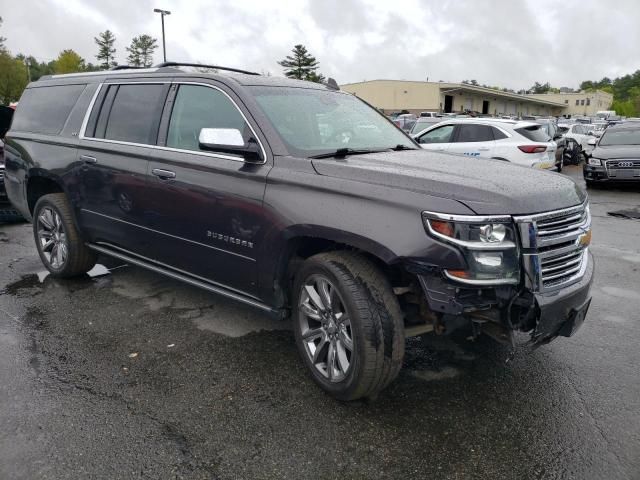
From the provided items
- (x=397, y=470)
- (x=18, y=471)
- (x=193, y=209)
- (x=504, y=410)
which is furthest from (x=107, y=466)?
(x=504, y=410)

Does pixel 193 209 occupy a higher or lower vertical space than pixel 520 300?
higher

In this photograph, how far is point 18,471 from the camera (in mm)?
2488

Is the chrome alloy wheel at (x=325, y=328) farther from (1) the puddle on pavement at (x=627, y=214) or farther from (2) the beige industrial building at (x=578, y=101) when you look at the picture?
(2) the beige industrial building at (x=578, y=101)

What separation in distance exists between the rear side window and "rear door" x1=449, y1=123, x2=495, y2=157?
0.64m

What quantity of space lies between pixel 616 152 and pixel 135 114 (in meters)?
12.0

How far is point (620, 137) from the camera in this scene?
1380 centimetres

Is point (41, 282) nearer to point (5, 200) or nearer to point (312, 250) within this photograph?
point (5, 200)

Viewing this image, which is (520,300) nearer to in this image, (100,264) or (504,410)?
(504,410)

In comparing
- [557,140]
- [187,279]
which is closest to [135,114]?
[187,279]

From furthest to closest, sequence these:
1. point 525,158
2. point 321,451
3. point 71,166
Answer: point 525,158 → point 71,166 → point 321,451

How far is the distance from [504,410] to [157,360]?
2.27 metres

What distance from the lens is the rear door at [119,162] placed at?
4160mm

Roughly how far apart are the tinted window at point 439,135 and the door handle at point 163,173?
902cm

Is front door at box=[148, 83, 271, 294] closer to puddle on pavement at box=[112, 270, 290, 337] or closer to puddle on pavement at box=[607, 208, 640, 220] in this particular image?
puddle on pavement at box=[112, 270, 290, 337]
